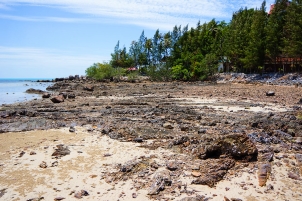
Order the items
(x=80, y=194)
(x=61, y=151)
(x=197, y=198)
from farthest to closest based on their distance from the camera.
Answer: (x=61, y=151), (x=80, y=194), (x=197, y=198)

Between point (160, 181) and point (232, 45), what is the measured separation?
45.7 metres

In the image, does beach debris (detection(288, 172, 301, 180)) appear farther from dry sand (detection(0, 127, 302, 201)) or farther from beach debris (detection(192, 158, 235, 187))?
beach debris (detection(192, 158, 235, 187))

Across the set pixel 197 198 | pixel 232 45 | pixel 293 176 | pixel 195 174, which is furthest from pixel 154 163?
pixel 232 45

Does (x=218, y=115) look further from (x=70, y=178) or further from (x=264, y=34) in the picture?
(x=264, y=34)

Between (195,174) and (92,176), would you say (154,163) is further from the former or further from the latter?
(92,176)

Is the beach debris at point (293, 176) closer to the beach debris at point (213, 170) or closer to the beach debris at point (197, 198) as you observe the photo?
the beach debris at point (213, 170)

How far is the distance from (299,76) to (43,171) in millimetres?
36146

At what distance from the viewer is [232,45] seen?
4719cm

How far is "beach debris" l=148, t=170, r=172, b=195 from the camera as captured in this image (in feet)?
17.5

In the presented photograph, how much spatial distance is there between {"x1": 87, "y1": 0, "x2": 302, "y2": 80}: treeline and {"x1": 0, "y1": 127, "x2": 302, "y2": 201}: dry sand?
3146cm

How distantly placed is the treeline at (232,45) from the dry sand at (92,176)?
31463 mm

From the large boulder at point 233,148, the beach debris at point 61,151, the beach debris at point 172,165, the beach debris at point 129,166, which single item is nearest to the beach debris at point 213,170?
the large boulder at point 233,148

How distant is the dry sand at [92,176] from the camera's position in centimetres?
527

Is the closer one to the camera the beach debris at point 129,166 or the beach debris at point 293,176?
the beach debris at point 293,176
